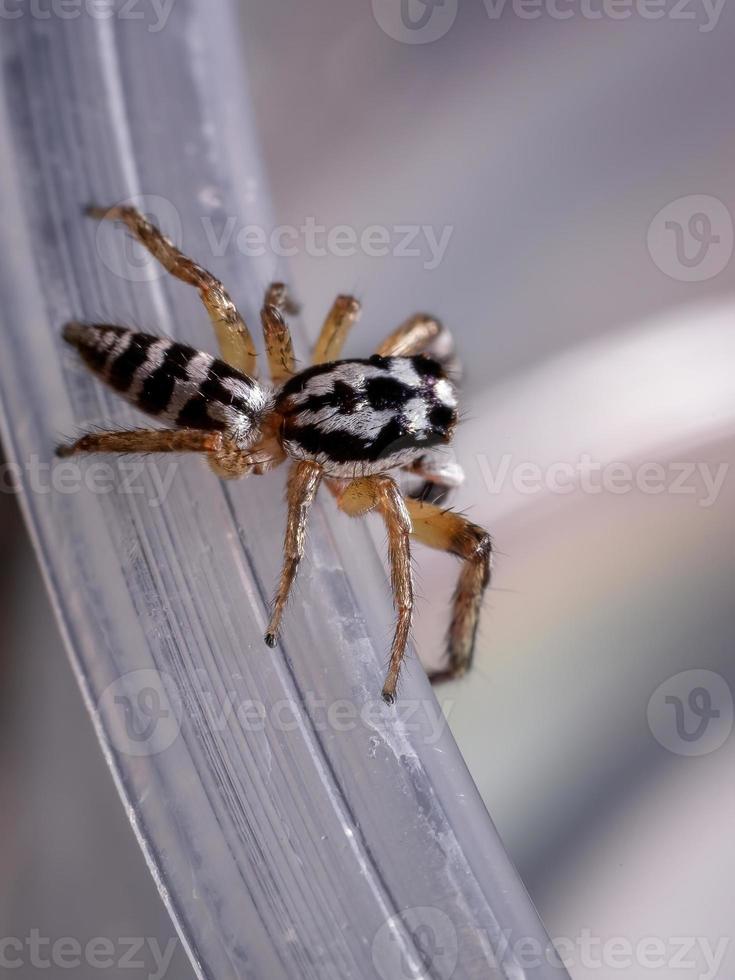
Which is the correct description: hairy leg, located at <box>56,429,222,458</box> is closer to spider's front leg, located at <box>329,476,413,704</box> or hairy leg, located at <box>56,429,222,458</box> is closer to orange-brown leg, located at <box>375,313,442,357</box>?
spider's front leg, located at <box>329,476,413,704</box>

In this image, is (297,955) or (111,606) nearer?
(297,955)

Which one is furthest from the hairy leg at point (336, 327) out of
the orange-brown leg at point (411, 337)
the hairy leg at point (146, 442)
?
the hairy leg at point (146, 442)

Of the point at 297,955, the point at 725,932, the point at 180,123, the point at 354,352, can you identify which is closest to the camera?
the point at 297,955

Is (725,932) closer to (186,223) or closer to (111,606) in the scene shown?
(111,606)

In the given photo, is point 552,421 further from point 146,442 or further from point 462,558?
point 146,442

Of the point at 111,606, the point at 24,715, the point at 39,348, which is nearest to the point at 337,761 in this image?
the point at 111,606

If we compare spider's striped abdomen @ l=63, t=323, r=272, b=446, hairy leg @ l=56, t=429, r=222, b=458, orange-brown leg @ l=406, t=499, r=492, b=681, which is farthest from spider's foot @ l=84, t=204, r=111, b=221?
orange-brown leg @ l=406, t=499, r=492, b=681
